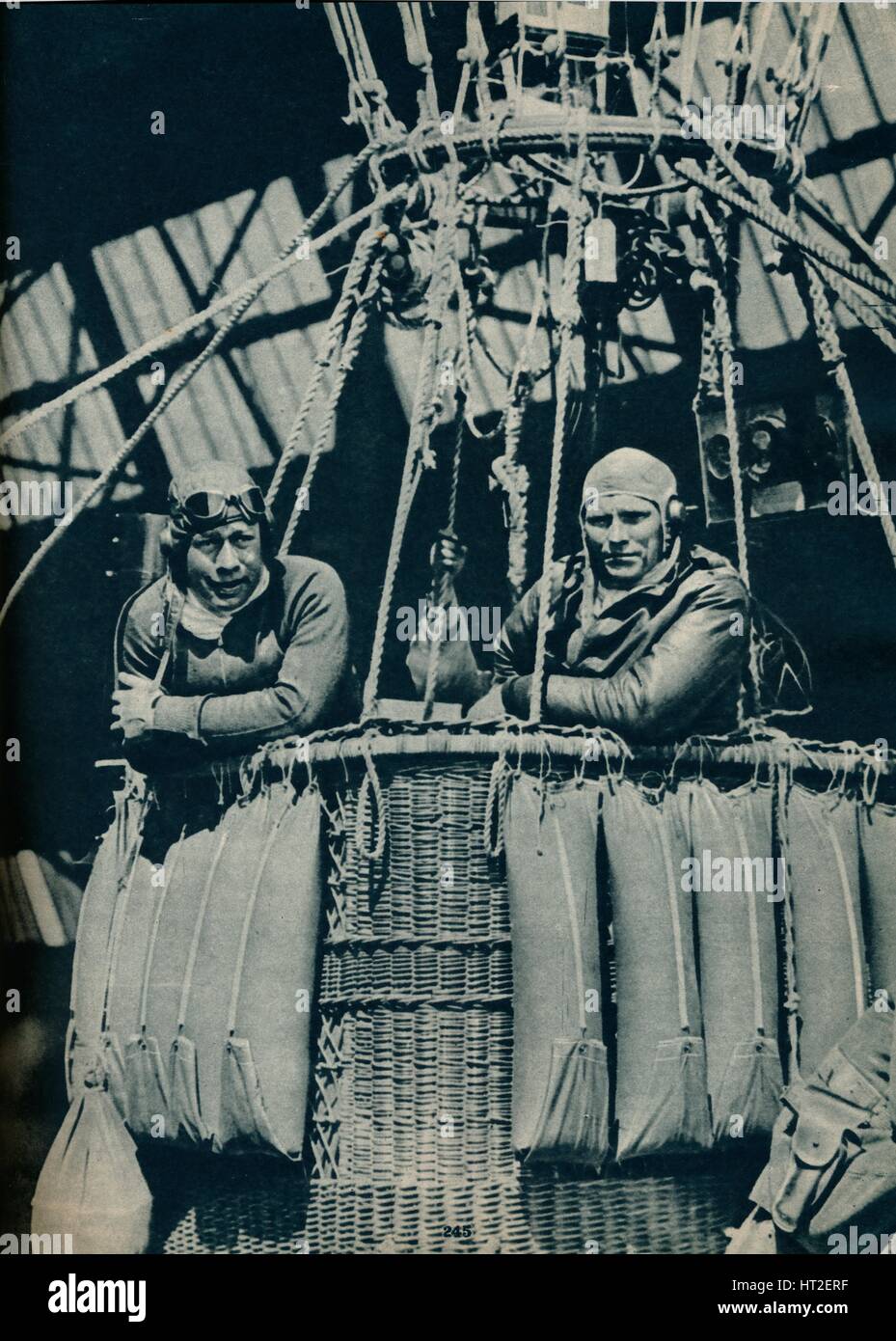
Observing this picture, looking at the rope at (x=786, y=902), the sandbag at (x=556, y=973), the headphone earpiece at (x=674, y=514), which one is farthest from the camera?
the headphone earpiece at (x=674, y=514)

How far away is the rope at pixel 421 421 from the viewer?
4082mm

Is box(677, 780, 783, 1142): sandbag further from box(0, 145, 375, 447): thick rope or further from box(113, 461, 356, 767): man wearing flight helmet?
box(0, 145, 375, 447): thick rope

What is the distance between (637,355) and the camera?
435 centimetres

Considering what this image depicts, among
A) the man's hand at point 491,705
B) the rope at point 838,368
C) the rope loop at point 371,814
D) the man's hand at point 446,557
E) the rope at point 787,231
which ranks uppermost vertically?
the rope at point 787,231

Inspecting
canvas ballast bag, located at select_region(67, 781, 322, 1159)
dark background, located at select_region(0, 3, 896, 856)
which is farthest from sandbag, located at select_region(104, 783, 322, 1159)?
dark background, located at select_region(0, 3, 896, 856)

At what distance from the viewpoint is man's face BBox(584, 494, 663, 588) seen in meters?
4.15

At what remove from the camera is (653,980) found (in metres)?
3.86

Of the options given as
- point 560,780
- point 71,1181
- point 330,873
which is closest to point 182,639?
point 330,873

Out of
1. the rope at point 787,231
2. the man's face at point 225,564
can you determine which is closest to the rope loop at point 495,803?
the man's face at point 225,564

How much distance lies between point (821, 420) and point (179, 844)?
1.94 metres

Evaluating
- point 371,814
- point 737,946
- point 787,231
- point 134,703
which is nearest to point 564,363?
point 787,231

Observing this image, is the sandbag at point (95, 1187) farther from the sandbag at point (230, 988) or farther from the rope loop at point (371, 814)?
the rope loop at point (371, 814)

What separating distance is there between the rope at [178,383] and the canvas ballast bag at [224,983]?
0.81 meters

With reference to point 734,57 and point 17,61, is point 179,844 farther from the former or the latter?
point 734,57
